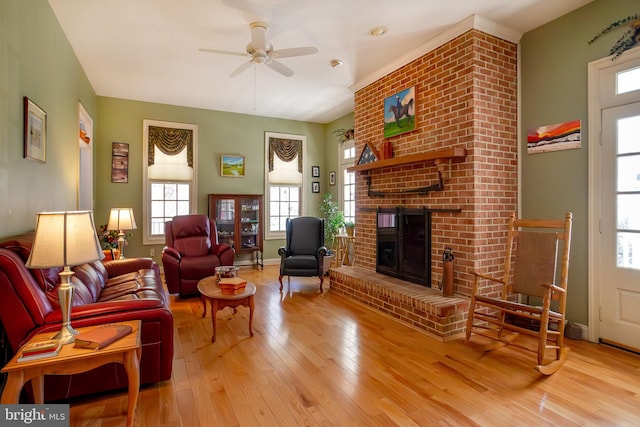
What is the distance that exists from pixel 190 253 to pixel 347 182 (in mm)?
3238

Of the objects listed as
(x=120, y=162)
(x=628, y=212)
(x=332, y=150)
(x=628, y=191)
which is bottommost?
(x=628, y=212)

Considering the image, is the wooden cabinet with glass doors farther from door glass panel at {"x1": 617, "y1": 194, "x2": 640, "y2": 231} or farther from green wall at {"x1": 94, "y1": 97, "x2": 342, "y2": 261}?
door glass panel at {"x1": 617, "y1": 194, "x2": 640, "y2": 231}

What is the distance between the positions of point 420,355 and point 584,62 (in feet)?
9.72

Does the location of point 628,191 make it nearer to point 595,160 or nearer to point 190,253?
point 595,160

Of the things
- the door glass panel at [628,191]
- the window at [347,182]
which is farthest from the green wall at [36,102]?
the door glass panel at [628,191]

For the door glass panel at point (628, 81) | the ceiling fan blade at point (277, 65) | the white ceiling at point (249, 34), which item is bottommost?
the door glass panel at point (628, 81)

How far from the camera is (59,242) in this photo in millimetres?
1672

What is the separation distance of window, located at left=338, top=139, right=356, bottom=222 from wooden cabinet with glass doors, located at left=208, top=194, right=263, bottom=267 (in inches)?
65.2

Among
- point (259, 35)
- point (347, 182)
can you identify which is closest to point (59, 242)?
point (259, 35)

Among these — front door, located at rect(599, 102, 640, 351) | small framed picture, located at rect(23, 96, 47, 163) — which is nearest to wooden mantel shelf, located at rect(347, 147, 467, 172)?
front door, located at rect(599, 102, 640, 351)

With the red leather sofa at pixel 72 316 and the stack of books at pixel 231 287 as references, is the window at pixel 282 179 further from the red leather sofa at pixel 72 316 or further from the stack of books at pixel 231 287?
the red leather sofa at pixel 72 316

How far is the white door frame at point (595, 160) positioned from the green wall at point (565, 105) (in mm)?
48

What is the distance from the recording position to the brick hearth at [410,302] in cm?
310

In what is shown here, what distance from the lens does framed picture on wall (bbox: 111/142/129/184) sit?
18.4 ft
